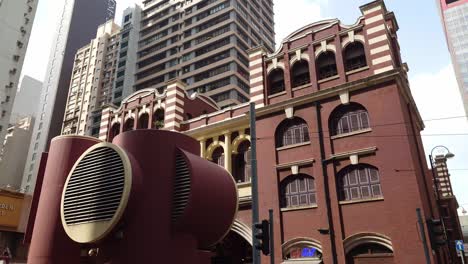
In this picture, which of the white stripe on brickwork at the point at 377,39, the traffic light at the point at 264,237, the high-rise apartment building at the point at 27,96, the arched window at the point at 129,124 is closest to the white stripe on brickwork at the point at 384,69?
the white stripe on brickwork at the point at 377,39

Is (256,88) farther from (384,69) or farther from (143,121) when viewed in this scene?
(143,121)

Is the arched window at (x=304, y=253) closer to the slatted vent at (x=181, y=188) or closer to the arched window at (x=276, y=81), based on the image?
the slatted vent at (x=181, y=188)

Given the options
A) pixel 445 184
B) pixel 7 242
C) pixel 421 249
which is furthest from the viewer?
pixel 445 184

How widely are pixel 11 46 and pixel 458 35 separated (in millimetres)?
130080

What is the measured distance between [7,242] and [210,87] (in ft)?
119

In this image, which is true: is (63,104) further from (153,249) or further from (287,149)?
(153,249)

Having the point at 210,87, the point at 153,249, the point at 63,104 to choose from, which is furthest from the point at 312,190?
the point at 63,104

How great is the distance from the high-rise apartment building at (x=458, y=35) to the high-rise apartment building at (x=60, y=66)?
112m

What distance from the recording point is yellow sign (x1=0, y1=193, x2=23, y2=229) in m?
35.9

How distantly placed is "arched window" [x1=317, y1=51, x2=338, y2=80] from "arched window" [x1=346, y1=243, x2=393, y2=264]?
34.3 feet

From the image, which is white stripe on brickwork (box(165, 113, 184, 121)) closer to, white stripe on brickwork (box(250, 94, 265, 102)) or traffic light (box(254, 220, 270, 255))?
white stripe on brickwork (box(250, 94, 265, 102))

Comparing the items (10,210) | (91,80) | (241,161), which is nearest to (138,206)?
(241,161)

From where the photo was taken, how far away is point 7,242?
120ft

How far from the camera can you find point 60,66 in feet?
315
